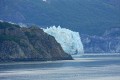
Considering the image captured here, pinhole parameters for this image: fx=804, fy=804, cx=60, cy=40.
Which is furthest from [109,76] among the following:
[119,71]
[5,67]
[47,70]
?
[5,67]

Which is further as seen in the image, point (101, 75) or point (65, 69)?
point (65, 69)

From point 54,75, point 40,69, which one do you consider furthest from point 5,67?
point 54,75

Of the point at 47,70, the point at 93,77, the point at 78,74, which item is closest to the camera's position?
the point at 93,77

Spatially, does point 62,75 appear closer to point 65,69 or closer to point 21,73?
point 21,73

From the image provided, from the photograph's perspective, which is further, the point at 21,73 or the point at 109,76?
the point at 21,73

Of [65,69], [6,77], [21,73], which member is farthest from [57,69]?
[6,77]

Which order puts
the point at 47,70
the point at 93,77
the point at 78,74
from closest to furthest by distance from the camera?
1. the point at 93,77
2. the point at 78,74
3. the point at 47,70

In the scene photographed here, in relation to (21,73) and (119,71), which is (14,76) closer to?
(21,73)

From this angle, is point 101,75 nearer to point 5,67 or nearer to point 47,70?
point 47,70
